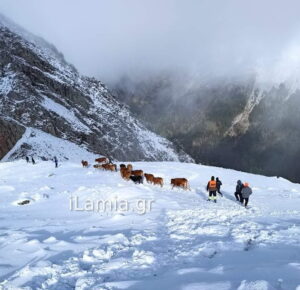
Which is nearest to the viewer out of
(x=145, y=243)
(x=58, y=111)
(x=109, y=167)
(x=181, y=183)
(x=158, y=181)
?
(x=145, y=243)

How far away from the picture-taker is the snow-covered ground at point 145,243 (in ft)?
26.0

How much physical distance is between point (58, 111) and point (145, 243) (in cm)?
11269

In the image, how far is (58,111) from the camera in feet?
391

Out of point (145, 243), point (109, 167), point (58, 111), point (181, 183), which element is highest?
point (58, 111)

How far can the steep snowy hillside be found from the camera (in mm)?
105000

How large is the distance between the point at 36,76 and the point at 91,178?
108 metres

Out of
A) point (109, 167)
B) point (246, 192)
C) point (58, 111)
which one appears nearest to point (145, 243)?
point (246, 192)

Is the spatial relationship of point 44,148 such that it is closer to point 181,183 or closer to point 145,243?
point 181,183

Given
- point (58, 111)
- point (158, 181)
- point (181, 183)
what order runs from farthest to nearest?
1. point (58, 111)
2. point (158, 181)
3. point (181, 183)

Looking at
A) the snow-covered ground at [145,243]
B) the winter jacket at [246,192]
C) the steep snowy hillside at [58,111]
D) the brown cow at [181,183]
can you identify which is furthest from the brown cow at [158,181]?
the steep snowy hillside at [58,111]

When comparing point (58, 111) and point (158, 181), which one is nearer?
point (158, 181)

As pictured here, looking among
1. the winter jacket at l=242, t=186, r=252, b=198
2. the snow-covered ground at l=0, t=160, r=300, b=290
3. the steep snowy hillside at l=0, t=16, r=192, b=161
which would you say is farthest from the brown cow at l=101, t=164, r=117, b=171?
the steep snowy hillside at l=0, t=16, r=192, b=161

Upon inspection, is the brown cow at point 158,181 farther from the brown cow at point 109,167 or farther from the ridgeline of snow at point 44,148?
the ridgeline of snow at point 44,148

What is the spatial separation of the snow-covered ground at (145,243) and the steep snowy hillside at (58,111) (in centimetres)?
7202
